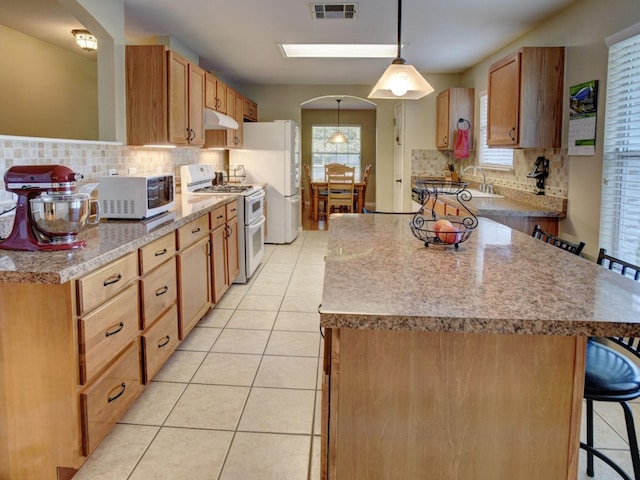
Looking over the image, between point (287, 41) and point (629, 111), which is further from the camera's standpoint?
point (287, 41)

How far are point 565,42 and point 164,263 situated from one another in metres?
3.25

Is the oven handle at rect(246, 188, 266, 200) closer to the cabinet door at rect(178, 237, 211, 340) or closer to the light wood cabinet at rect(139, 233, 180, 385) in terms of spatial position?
the cabinet door at rect(178, 237, 211, 340)

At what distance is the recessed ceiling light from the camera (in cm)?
541

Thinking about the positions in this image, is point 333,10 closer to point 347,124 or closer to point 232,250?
point 232,250

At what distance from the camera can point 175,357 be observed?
2.99 meters

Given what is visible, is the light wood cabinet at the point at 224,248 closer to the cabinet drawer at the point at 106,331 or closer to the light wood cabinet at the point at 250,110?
the cabinet drawer at the point at 106,331

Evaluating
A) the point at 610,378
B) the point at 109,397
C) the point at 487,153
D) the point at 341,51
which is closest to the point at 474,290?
the point at 610,378

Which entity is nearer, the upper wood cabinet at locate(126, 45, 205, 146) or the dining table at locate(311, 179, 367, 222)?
the upper wood cabinet at locate(126, 45, 205, 146)

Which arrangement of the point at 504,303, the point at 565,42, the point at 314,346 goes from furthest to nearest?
the point at 565,42
the point at 314,346
the point at 504,303

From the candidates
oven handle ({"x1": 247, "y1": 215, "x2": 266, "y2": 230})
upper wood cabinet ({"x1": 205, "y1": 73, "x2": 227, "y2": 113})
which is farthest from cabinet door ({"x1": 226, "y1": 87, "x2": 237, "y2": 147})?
oven handle ({"x1": 247, "y1": 215, "x2": 266, "y2": 230})

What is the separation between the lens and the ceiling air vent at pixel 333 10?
368cm

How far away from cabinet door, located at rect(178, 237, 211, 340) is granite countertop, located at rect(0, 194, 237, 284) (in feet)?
0.81

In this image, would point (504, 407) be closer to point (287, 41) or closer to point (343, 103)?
point (287, 41)

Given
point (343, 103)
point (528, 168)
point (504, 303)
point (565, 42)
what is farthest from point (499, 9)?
point (343, 103)
